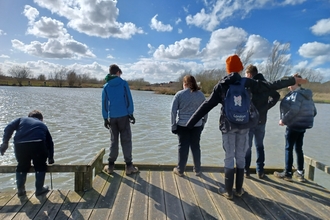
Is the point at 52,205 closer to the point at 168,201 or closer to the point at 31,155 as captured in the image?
the point at 31,155

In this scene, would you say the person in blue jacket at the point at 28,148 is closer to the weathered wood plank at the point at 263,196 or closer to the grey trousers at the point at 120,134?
the grey trousers at the point at 120,134

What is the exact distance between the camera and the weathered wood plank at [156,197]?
2.29m

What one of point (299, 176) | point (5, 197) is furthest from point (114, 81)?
point (299, 176)

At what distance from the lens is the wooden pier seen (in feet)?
7.51

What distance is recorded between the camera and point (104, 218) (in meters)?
2.19

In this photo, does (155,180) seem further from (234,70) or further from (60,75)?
(60,75)

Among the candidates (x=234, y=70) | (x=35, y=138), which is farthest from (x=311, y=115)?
(x=35, y=138)

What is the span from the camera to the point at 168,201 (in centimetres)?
257

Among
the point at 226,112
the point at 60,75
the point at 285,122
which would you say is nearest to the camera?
the point at 226,112

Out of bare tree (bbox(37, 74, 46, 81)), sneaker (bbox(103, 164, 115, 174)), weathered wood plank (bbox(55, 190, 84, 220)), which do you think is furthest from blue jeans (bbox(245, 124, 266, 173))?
bare tree (bbox(37, 74, 46, 81))

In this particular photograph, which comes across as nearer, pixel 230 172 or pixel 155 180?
pixel 230 172

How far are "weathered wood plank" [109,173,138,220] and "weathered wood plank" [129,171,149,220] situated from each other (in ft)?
0.17

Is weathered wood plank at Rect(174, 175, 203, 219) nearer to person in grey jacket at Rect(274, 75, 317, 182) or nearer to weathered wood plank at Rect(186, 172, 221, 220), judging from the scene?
weathered wood plank at Rect(186, 172, 221, 220)

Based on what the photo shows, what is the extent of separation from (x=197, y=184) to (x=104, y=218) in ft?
4.67
